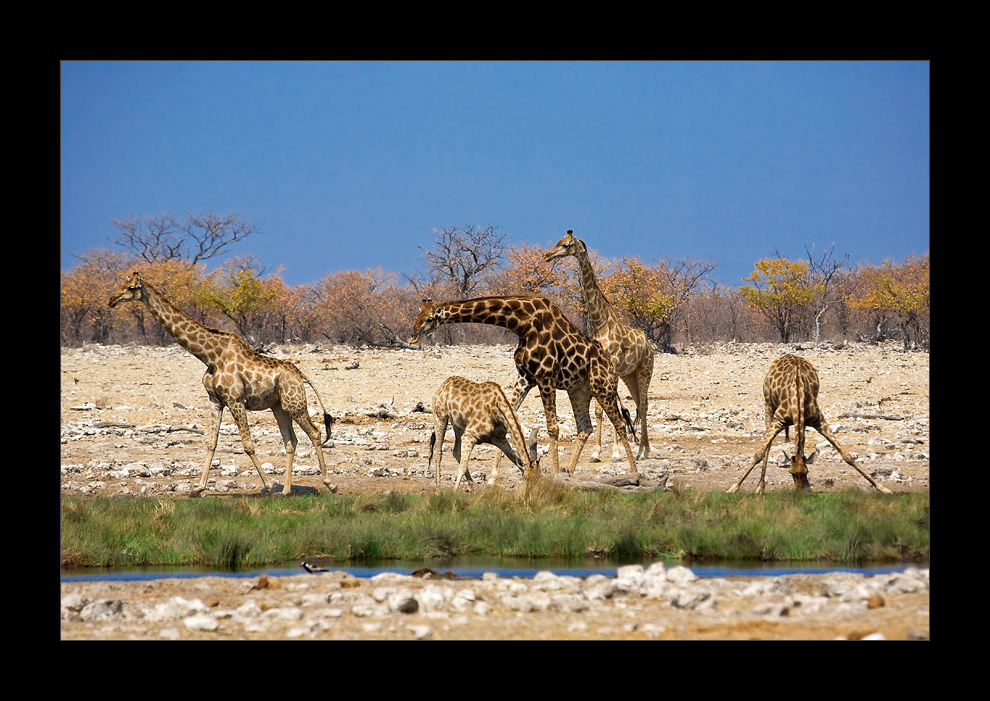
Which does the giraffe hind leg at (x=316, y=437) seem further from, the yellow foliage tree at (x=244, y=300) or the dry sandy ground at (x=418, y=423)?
the yellow foliage tree at (x=244, y=300)

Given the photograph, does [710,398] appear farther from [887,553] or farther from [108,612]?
[108,612]

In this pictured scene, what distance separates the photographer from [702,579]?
28.6 feet

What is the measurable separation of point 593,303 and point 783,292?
3224 cm

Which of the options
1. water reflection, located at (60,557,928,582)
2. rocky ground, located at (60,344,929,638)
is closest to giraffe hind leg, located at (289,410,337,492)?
rocky ground, located at (60,344,929,638)

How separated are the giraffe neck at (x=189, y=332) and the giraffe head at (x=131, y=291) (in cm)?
7

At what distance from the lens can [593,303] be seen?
1823cm

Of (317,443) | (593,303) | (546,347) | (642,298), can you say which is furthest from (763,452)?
(642,298)

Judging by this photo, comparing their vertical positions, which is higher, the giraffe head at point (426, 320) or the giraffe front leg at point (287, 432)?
the giraffe head at point (426, 320)

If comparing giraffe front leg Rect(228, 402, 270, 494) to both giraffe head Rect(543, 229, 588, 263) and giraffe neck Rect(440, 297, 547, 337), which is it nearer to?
giraffe neck Rect(440, 297, 547, 337)

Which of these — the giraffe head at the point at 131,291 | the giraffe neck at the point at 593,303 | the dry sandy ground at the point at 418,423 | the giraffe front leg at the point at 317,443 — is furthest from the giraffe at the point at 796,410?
the giraffe head at the point at 131,291

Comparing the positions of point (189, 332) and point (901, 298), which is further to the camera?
point (901, 298)

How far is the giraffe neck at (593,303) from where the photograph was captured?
59.7 ft

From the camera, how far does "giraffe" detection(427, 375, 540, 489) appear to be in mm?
14047

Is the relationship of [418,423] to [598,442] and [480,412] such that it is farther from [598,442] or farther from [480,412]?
[480,412]
